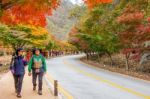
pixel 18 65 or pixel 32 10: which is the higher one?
pixel 32 10

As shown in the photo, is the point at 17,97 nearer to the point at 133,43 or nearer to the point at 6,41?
the point at 133,43

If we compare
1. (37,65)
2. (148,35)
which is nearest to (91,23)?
(148,35)

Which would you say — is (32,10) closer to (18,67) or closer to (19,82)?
(18,67)

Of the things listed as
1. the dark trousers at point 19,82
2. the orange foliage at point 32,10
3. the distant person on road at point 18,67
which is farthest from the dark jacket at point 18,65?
the orange foliage at point 32,10

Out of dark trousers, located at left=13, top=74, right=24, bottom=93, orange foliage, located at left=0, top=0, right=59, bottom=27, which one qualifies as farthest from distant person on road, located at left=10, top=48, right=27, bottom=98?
orange foliage, located at left=0, top=0, right=59, bottom=27

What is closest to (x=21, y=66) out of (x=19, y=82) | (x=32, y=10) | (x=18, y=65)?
(x=18, y=65)

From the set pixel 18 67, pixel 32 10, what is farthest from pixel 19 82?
pixel 32 10

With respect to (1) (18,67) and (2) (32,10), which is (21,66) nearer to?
(1) (18,67)

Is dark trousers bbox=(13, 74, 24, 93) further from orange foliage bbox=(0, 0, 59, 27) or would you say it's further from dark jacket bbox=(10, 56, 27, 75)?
orange foliage bbox=(0, 0, 59, 27)

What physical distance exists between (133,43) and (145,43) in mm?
2621

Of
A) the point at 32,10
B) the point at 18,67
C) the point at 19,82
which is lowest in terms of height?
the point at 19,82

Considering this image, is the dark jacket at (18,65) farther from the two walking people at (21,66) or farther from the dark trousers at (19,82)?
the dark trousers at (19,82)

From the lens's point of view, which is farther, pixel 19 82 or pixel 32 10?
pixel 19 82

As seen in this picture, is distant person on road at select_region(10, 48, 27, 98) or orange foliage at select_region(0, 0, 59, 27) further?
distant person on road at select_region(10, 48, 27, 98)
